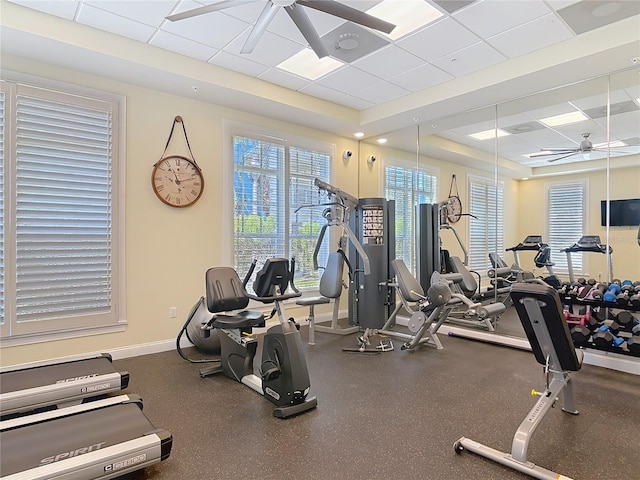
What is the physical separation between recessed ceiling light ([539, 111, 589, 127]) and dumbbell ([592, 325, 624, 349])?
262cm

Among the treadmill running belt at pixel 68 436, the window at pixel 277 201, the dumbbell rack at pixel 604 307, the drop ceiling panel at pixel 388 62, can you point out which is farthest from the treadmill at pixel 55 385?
the dumbbell rack at pixel 604 307

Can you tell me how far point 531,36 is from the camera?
3.45 metres

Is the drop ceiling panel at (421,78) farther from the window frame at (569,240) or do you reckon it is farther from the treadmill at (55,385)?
the treadmill at (55,385)

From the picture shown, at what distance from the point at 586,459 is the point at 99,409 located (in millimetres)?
3006

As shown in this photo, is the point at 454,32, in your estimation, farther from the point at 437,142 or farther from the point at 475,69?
the point at 437,142

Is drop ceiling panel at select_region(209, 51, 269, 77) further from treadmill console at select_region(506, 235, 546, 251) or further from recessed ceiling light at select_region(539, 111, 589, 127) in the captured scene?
treadmill console at select_region(506, 235, 546, 251)

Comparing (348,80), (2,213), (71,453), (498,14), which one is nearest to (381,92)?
(348,80)

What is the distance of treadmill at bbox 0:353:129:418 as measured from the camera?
257 cm

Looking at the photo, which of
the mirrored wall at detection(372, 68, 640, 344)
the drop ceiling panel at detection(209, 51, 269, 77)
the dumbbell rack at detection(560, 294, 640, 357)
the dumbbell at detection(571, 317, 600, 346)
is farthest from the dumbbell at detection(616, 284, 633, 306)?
the drop ceiling panel at detection(209, 51, 269, 77)

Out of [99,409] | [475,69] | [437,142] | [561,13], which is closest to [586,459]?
[99,409]

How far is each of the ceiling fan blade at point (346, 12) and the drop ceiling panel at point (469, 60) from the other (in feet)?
4.88

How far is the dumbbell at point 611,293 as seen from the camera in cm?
362

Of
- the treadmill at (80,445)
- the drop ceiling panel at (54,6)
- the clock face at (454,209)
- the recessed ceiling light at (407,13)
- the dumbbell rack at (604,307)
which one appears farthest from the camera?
the clock face at (454,209)

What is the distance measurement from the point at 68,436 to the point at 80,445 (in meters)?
0.15
